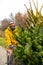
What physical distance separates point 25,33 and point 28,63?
68 centimetres

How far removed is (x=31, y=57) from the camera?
21.2ft

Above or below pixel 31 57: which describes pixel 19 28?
above

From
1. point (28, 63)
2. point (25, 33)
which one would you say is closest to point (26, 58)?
point (28, 63)

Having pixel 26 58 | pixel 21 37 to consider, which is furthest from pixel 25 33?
pixel 26 58

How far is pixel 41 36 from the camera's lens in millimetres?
6551

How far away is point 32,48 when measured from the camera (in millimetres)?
6500

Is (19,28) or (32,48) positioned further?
(19,28)

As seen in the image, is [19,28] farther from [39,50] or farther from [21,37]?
[39,50]

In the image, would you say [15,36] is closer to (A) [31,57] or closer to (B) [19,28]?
(B) [19,28]

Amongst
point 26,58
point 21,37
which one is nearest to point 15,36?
point 21,37

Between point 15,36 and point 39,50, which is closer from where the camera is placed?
point 39,50

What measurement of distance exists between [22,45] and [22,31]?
0.33 metres

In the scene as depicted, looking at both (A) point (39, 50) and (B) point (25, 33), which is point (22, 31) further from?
(A) point (39, 50)

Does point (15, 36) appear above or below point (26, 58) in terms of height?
above
